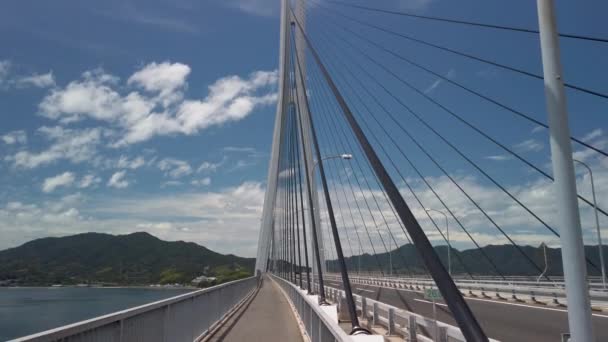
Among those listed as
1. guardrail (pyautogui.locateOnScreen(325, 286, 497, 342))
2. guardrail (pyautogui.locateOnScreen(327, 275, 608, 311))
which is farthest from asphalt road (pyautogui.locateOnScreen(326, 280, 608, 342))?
guardrail (pyautogui.locateOnScreen(325, 286, 497, 342))

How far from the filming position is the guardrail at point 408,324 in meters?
9.06

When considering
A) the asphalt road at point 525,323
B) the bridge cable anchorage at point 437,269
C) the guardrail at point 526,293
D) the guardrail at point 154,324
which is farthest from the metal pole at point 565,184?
the guardrail at point 526,293

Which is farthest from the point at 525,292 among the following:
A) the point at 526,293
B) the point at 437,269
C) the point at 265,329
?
the point at 437,269

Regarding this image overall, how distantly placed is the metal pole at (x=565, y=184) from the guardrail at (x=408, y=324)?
289cm

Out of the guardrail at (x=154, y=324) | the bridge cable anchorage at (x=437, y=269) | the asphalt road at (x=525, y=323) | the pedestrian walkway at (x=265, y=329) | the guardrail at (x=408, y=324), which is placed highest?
the bridge cable anchorage at (x=437, y=269)

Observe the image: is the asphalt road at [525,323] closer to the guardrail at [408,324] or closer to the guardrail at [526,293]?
the guardrail at [526,293]

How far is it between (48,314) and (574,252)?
2571 cm

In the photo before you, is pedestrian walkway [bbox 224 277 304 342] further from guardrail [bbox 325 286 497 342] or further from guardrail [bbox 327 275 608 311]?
guardrail [bbox 327 275 608 311]

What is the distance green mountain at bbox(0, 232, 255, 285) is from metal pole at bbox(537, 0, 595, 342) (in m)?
46.9

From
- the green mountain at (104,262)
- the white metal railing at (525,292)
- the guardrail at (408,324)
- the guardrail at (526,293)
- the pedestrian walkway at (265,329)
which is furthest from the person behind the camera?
the green mountain at (104,262)

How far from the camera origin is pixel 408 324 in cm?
1115

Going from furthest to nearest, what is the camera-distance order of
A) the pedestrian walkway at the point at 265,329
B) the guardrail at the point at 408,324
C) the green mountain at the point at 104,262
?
the green mountain at the point at 104,262 < the pedestrian walkway at the point at 265,329 < the guardrail at the point at 408,324

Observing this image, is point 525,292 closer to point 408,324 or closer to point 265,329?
point 408,324

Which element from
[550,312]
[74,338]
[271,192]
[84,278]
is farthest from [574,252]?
[84,278]
